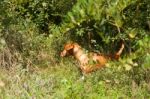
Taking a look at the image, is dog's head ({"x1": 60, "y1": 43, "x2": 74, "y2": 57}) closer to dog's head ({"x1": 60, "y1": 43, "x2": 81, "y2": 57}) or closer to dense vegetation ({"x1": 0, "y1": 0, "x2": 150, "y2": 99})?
dog's head ({"x1": 60, "y1": 43, "x2": 81, "y2": 57})

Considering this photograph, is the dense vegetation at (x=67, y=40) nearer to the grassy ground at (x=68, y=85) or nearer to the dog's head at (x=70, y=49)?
the grassy ground at (x=68, y=85)

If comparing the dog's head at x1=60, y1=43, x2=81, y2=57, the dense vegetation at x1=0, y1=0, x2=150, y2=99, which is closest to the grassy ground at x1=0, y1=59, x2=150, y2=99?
the dense vegetation at x1=0, y1=0, x2=150, y2=99

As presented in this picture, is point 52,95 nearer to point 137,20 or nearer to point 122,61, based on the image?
point 122,61

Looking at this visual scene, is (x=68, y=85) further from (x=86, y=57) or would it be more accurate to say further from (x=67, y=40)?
(x=67, y=40)

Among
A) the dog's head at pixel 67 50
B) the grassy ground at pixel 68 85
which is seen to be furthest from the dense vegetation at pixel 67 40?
the dog's head at pixel 67 50

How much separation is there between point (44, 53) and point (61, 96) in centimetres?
134

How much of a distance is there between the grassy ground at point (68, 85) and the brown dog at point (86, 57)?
0.09 m

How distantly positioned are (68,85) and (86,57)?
2.13ft

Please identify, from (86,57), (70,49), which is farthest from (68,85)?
(70,49)

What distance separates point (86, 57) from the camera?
562cm

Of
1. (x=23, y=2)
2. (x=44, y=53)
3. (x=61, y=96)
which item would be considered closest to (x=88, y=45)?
(x=44, y=53)

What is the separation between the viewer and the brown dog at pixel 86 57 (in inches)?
215

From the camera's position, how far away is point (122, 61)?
15.8ft

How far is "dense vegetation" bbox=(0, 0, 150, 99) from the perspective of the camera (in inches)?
192
